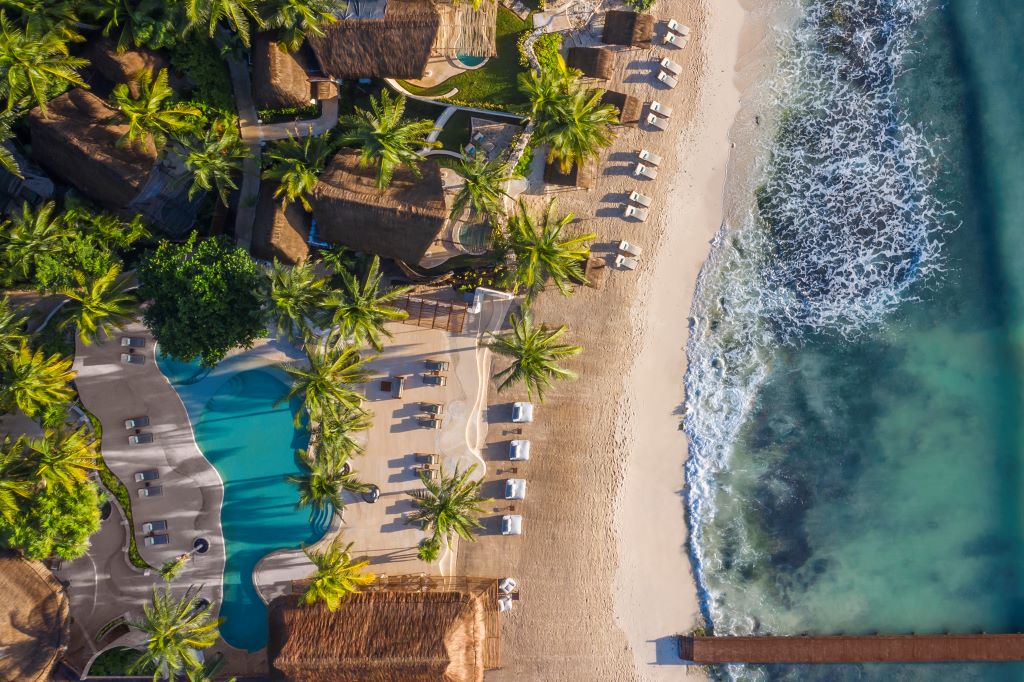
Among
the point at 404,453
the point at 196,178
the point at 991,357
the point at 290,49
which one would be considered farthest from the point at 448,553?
the point at 991,357

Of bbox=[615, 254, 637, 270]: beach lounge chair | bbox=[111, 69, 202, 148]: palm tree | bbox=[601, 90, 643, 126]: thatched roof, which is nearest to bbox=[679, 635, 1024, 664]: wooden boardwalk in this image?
bbox=[615, 254, 637, 270]: beach lounge chair

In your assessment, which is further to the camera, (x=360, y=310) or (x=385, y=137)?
(x=385, y=137)

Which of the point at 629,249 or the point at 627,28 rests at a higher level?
the point at 627,28

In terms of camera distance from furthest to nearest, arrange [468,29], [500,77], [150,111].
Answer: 1. [500,77]
2. [468,29]
3. [150,111]

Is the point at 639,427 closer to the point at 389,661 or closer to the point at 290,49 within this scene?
the point at 389,661

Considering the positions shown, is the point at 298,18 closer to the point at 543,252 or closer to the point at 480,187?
the point at 480,187

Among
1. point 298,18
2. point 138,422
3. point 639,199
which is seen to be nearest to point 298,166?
point 298,18

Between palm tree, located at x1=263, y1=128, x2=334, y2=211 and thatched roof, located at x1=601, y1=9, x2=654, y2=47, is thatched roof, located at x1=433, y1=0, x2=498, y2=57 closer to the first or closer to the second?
thatched roof, located at x1=601, y1=9, x2=654, y2=47
